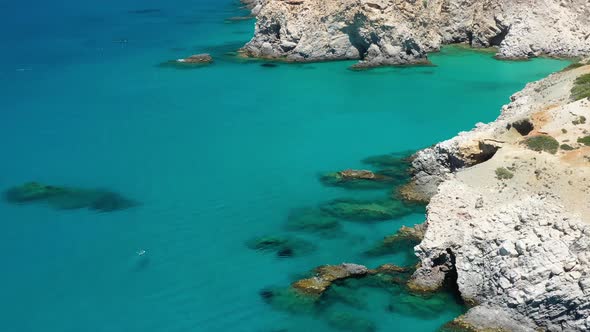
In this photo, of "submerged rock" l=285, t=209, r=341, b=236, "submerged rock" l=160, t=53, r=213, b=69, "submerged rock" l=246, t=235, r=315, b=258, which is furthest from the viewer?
"submerged rock" l=160, t=53, r=213, b=69

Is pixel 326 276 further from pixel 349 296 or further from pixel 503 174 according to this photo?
pixel 503 174

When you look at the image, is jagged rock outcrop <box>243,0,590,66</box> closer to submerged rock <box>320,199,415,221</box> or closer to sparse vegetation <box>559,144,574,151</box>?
submerged rock <box>320,199,415,221</box>

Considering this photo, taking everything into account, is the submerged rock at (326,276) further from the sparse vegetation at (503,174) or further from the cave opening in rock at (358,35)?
the cave opening in rock at (358,35)

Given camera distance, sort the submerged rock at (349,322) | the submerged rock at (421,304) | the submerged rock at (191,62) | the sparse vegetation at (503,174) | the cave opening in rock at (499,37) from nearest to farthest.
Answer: the submerged rock at (349,322) → the submerged rock at (421,304) → the sparse vegetation at (503,174) → the cave opening in rock at (499,37) → the submerged rock at (191,62)

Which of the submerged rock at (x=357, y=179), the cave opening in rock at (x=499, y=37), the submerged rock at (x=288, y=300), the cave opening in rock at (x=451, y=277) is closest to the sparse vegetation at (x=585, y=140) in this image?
the cave opening in rock at (x=451, y=277)

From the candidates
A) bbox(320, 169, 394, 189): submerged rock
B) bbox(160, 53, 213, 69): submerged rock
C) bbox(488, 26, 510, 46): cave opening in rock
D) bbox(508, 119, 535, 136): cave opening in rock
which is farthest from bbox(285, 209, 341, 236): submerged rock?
bbox(488, 26, 510, 46): cave opening in rock

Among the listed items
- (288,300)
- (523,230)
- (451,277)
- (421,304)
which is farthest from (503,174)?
(288,300)
